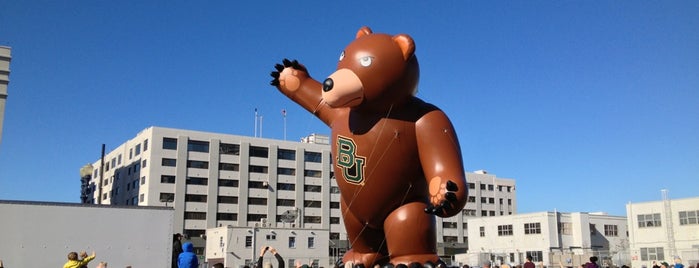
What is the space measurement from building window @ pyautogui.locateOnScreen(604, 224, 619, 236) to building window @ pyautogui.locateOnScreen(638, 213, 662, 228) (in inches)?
452

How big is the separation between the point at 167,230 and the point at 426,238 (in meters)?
13.5

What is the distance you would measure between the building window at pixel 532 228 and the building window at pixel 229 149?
29.0m

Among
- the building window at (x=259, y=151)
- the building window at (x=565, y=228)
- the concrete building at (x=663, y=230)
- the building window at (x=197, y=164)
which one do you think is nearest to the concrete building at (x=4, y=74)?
the building window at (x=197, y=164)

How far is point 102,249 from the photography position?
19.2 m

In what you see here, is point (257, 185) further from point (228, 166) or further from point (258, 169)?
point (228, 166)

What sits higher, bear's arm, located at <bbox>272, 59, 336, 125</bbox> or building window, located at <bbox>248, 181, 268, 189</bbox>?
building window, located at <bbox>248, 181, 268, 189</bbox>

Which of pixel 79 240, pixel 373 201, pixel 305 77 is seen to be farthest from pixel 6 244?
pixel 373 201

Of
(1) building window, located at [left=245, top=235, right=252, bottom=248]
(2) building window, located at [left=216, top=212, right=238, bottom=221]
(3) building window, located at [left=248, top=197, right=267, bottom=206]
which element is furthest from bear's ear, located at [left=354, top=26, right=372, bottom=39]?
(3) building window, located at [left=248, top=197, right=267, bottom=206]

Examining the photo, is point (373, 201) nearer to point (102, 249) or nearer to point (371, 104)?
point (371, 104)

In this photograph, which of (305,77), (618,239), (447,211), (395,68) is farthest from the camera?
(618,239)

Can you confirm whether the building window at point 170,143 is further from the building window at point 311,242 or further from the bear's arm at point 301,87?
the bear's arm at point 301,87

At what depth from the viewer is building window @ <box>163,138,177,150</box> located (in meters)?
59.2

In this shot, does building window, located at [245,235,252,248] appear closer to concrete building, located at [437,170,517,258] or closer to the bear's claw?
concrete building, located at [437,170,517,258]

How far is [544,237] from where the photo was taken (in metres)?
48.1
